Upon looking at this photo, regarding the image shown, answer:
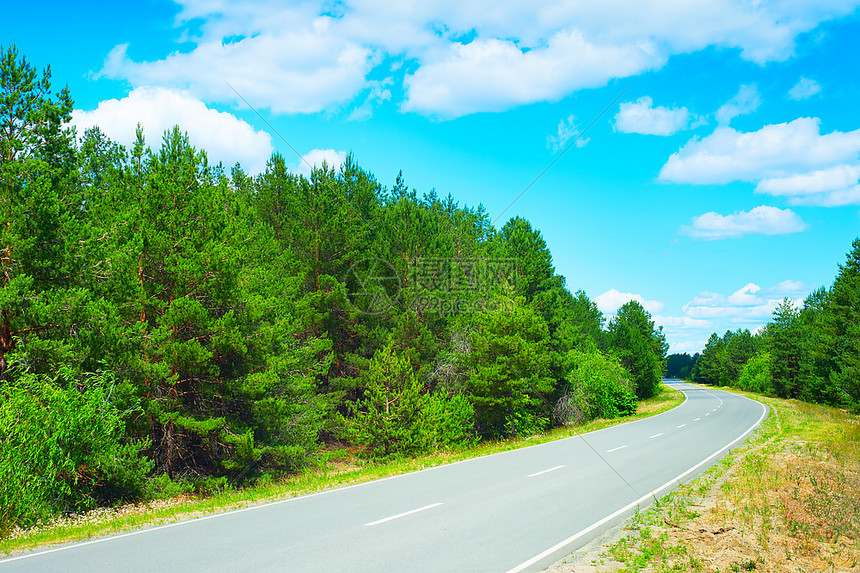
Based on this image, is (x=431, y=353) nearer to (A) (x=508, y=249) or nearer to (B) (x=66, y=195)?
(A) (x=508, y=249)

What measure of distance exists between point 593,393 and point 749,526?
31.5 metres

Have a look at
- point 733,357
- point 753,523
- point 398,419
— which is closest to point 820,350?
point 398,419

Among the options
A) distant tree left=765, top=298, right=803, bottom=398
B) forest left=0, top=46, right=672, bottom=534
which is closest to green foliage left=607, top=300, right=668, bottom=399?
distant tree left=765, top=298, right=803, bottom=398

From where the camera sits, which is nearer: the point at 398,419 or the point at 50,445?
the point at 50,445

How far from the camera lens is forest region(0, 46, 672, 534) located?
41.4 feet

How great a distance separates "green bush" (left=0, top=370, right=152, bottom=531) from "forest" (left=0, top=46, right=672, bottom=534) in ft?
0.15

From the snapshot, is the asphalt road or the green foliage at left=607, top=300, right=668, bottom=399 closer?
the asphalt road

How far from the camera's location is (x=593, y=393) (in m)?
39.4

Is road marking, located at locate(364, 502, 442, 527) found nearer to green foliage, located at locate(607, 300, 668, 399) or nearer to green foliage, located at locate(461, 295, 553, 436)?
green foliage, located at locate(461, 295, 553, 436)

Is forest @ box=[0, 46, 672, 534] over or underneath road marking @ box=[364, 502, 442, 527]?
over

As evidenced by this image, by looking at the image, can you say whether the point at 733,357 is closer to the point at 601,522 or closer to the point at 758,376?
the point at 758,376

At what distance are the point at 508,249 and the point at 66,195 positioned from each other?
95.1 ft

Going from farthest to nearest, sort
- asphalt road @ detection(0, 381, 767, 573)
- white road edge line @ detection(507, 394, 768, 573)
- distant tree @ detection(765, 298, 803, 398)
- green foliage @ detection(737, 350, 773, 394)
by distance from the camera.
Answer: green foliage @ detection(737, 350, 773, 394), distant tree @ detection(765, 298, 803, 398), white road edge line @ detection(507, 394, 768, 573), asphalt road @ detection(0, 381, 767, 573)

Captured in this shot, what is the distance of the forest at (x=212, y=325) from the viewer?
12625 millimetres
